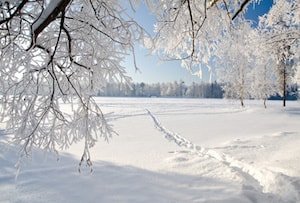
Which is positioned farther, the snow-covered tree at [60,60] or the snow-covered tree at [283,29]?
the snow-covered tree at [283,29]

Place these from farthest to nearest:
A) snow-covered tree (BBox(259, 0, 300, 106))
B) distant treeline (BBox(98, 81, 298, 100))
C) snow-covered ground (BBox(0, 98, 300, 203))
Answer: distant treeline (BBox(98, 81, 298, 100)) < snow-covered tree (BBox(259, 0, 300, 106)) < snow-covered ground (BBox(0, 98, 300, 203))

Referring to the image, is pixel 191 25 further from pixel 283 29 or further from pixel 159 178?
pixel 283 29

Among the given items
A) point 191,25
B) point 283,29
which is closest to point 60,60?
A: point 191,25

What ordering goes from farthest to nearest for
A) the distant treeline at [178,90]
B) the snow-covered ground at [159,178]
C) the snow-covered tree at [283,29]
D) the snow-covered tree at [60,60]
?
the distant treeline at [178,90], the snow-covered tree at [283,29], the snow-covered ground at [159,178], the snow-covered tree at [60,60]

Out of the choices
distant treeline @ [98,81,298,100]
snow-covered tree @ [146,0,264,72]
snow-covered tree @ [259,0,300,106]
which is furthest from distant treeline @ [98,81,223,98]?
snow-covered tree @ [146,0,264,72]

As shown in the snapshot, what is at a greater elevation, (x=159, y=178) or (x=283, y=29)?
(x=283, y=29)

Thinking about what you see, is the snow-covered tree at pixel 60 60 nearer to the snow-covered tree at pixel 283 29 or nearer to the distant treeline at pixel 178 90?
the snow-covered tree at pixel 283 29

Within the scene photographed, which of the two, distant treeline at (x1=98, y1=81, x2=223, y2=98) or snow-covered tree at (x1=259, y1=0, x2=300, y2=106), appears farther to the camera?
distant treeline at (x1=98, y1=81, x2=223, y2=98)

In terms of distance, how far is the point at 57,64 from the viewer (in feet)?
10.6

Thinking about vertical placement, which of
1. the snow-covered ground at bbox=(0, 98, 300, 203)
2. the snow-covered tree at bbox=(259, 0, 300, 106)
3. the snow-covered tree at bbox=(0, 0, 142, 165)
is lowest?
the snow-covered ground at bbox=(0, 98, 300, 203)

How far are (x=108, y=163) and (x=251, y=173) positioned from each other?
11.1 feet

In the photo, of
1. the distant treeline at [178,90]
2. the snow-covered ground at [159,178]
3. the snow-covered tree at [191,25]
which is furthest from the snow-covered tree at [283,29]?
the distant treeline at [178,90]

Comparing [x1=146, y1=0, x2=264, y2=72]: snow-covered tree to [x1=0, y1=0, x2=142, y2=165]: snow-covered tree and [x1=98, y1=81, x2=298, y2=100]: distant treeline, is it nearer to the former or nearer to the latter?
[x1=0, y1=0, x2=142, y2=165]: snow-covered tree

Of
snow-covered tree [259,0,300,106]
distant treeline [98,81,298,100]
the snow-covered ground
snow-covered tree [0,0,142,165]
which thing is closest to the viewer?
snow-covered tree [0,0,142,165]
